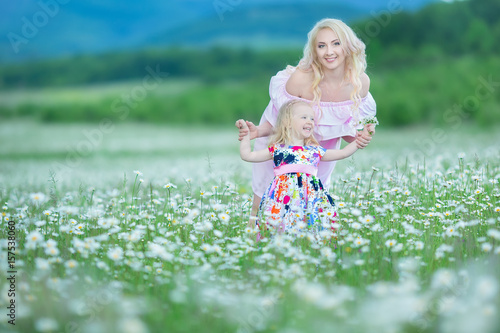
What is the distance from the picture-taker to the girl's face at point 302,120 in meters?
5.64

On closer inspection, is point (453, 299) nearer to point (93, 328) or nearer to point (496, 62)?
point (93, 328)

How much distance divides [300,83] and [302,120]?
0.70m

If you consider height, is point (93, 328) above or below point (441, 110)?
below

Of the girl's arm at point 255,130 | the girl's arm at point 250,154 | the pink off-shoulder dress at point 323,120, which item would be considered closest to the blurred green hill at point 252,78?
the pink off-shoulder dress at point 323,120

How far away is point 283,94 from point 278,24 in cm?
3534

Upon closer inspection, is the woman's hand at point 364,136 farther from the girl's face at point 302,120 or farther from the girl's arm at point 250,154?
the girl's arm at point 250,154

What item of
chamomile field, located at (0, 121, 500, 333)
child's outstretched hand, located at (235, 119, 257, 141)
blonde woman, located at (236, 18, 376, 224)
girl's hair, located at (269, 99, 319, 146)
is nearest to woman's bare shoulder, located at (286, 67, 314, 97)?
blonde woman, located at (236, 18, 376, 224)

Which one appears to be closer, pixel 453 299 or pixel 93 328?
pixel 93 328

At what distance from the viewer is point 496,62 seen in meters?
23.2

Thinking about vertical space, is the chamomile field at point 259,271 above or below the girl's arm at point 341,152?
below

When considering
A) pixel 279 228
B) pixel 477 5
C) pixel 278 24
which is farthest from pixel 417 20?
pixel 279 228

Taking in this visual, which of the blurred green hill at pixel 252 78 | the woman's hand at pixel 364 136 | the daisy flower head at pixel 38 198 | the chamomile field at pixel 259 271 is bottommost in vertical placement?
the chamomile field at pixel 259 271

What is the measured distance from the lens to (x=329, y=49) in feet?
19.4

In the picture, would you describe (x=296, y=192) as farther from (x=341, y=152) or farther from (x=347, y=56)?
(x=347, y=56)
